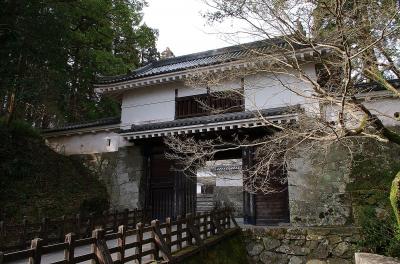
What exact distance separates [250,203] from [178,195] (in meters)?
2.98

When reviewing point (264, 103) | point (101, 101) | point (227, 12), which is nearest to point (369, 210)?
point (264, 103)

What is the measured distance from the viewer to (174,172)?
12914mm

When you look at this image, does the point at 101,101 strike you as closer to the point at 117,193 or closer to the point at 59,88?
the point at 59,88

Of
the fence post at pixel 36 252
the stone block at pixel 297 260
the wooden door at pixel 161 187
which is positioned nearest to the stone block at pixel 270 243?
the stone block at pixel 297 260

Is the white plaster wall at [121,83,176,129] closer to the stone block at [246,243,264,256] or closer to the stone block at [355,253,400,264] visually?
the stone block at [246,243,264,256]

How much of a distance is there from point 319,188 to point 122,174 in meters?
8.54

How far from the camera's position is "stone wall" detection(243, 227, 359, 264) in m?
9.29

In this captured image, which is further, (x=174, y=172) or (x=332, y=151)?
(x=174, y=172)

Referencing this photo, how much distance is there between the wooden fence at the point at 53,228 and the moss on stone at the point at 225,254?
2953 millimetres

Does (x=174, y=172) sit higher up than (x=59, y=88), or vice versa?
(x=59, y=88)

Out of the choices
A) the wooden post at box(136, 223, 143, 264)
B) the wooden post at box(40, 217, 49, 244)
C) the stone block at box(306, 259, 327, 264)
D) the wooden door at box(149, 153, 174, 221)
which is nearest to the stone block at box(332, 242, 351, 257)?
the stone block at box(306, 259, 327, 264)

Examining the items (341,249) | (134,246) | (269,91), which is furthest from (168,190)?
(134,246)

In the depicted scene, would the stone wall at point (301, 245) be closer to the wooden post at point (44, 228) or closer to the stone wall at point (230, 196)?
the wooden post at point (44, 228)

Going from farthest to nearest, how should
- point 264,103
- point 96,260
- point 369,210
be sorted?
point 264,103 < point 369,210 < point 96,260
